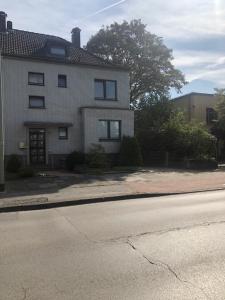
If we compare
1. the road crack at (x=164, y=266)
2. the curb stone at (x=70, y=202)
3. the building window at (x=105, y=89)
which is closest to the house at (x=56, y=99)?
the building window at (x=105, y=89)

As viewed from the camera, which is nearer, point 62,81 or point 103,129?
point 62,81

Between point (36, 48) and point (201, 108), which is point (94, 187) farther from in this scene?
point (201, 108)

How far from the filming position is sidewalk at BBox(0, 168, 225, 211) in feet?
46.1

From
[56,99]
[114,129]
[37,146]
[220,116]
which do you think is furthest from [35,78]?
[220,116]

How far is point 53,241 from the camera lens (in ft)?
26.3

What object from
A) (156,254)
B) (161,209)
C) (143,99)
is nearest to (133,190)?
(161,209)

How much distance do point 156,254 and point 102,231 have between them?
85.6 inches

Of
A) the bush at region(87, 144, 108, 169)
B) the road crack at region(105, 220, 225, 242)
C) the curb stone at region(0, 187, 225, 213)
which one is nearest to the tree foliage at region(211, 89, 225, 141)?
the bush at region(87, 144, 108, 169)

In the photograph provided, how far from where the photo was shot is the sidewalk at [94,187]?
1405 cm

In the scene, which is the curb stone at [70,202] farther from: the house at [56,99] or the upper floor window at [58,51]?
the upper floor window at [58,51]

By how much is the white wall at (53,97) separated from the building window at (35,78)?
0.26 meters

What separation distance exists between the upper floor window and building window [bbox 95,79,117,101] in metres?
2.96

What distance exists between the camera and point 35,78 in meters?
28.3

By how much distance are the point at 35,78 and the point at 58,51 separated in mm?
2947
